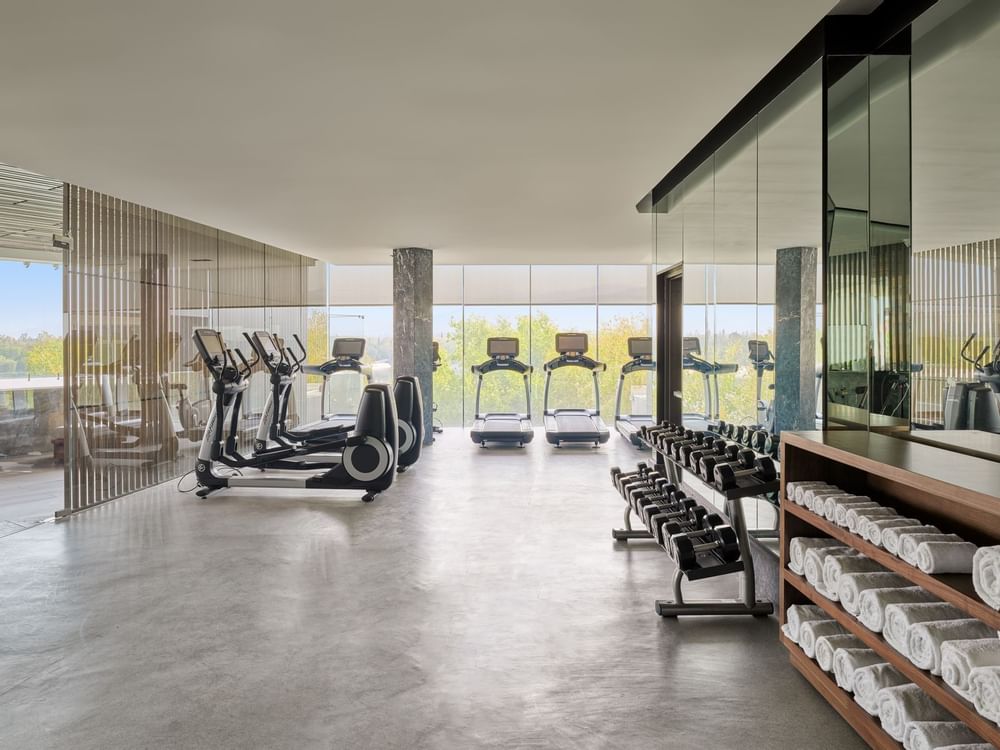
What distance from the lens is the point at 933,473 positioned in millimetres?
1972

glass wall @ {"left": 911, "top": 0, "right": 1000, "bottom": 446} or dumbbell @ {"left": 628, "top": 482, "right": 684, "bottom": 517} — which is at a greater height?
glass wall @ {"left": 911, "top": 0, "right": 1000, "bottom": 446}

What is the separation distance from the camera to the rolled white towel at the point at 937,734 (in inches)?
70.5

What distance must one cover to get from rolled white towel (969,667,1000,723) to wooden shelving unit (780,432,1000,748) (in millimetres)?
51

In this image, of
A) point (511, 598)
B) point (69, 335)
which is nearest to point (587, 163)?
point (511, 598)

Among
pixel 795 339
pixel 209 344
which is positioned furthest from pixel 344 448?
pixel 795 339

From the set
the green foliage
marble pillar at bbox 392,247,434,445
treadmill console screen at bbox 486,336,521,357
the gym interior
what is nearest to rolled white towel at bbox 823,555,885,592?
the gym interior

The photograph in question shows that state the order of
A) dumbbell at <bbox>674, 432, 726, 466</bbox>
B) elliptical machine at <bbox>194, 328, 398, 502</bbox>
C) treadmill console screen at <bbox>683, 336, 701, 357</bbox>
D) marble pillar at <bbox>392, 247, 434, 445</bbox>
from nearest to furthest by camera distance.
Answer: dumbbell at <bbox>674, 432, 726, 466</bbox> → treadmill console screen at <bbox>683, 336, 701, 357</bbox> → elliptical machine at <bbox>194, 328, 398, 502</bbox> → marble pillar at <bbox>392, 247, 434, 445</bbox>

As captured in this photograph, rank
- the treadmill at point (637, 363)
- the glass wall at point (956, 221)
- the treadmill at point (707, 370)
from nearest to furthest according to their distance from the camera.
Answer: the glass wall at point (956, 221) → the treadmill at point (707, 370) → the treadmill at point (637, 363)

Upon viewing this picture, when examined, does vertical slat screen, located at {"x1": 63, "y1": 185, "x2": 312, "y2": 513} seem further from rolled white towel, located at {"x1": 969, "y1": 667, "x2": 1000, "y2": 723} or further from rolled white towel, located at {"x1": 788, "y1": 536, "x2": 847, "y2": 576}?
rolled white towel, located at {"x1": 969, "y1": 667, "x2": 1000, "y2": 723}

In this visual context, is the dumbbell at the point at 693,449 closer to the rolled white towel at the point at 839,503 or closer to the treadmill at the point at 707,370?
the treadmill at the point at 707,370

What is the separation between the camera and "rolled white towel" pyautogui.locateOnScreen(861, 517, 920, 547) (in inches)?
84.6

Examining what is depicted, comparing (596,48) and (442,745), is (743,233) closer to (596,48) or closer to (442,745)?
(596,48)

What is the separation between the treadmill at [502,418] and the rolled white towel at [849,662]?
688 centimetres

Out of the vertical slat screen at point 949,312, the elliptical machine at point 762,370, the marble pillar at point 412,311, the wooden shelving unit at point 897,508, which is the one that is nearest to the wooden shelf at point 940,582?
the wooden shelving unit at point 897,508
